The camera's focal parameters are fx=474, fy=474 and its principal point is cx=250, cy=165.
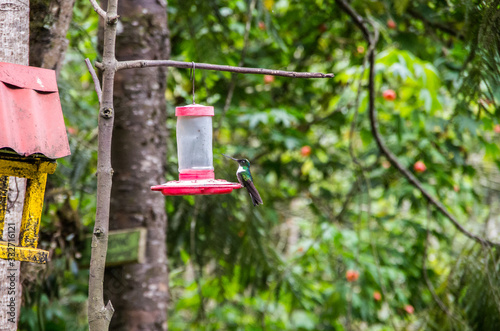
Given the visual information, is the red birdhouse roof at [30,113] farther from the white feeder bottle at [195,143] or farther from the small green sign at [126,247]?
the small green sign at [126,247]

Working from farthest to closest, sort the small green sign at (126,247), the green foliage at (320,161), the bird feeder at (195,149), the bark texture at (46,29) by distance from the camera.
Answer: the green foliage at (320,161), the small green sign at (126,247), the bark texture at (46,29), the bird feeder at (195,149)

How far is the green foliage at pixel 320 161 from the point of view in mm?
2580

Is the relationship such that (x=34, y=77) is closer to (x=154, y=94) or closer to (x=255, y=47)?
(x=154, y=94)

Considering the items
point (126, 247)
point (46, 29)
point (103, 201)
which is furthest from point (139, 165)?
point (103, 201)

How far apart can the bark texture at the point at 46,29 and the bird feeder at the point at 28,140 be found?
1.90 ft

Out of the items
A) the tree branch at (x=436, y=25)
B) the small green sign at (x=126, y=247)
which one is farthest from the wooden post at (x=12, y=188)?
the tree branch at (x=436, y=25)

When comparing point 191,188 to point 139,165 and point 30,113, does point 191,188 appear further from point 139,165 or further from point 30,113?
point 139,165

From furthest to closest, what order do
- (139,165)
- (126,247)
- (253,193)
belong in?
(139,165)
(126,247)
(253,193)

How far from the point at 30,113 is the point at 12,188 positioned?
32 centimetres

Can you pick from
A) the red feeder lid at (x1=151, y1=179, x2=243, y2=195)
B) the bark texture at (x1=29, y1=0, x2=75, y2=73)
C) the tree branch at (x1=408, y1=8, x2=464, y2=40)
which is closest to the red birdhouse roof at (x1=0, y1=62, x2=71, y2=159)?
the red feeder lid at (x1=151, y1=179, x2=243, y2=195)

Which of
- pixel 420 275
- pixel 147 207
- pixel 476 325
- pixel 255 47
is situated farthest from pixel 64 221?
pixel 420 275

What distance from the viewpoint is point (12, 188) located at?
4.63 feet

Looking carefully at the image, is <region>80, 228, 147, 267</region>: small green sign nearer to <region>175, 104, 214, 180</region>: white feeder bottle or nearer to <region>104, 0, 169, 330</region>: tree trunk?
<region>104, 0, 169, 330</region>: tree trunk

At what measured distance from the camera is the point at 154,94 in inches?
100
